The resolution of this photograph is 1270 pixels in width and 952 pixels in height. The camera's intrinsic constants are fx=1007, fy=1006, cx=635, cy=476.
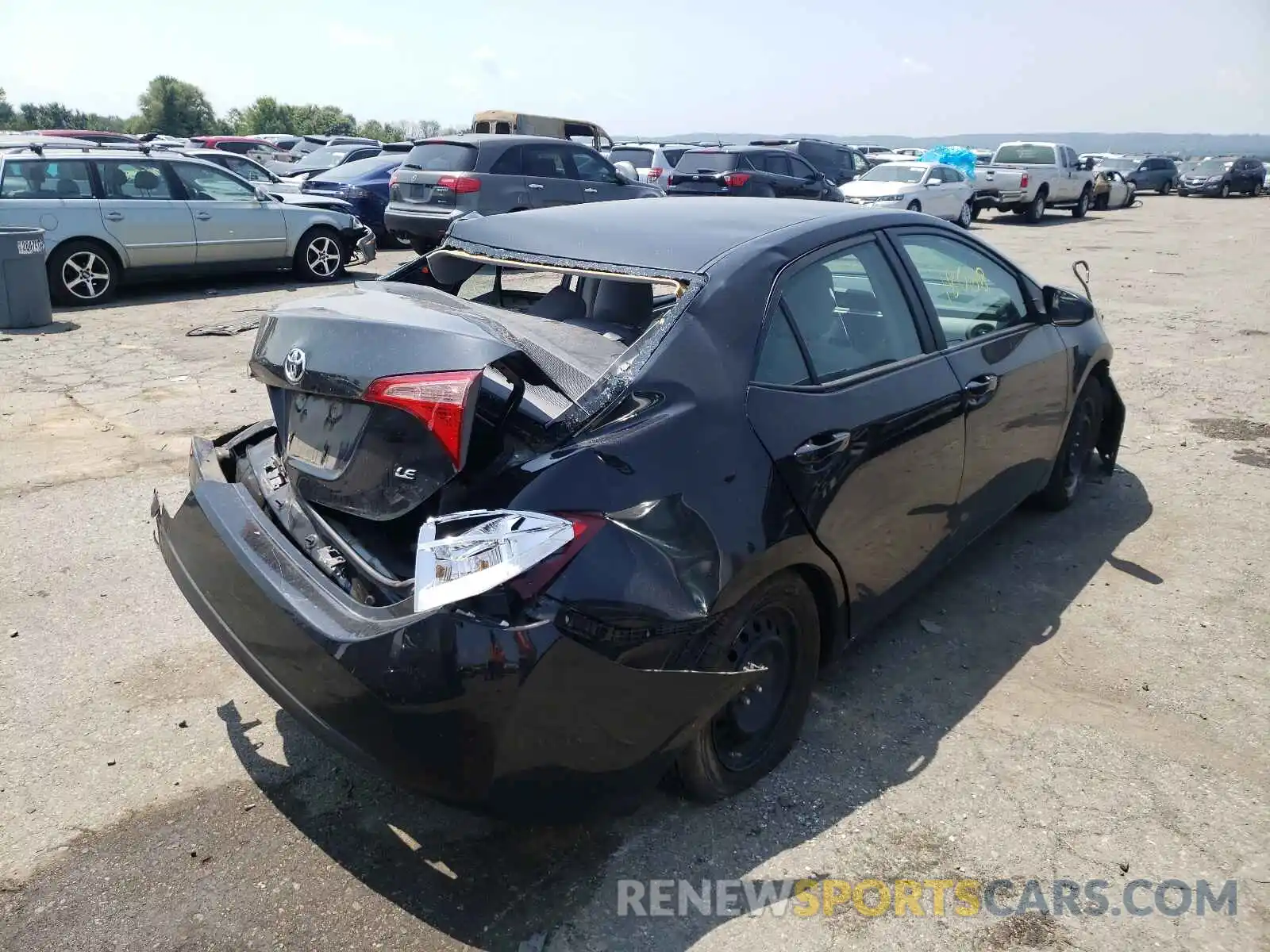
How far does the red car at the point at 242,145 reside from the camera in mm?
28828

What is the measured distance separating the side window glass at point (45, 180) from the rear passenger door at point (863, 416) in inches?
408

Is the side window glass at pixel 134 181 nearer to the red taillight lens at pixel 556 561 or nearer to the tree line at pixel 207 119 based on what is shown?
the red taillight lens at pixel 556 561

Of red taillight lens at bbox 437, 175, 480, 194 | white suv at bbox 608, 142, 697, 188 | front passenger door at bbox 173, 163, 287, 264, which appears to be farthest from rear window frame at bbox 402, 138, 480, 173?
white suv at bbox 608, 142, 697, 188

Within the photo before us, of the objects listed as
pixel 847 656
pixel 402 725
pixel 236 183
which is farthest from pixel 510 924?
pixel 236 183

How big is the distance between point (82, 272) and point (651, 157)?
1370 cm

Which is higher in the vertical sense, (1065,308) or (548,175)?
(548,175)

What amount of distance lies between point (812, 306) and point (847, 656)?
57.6 inches

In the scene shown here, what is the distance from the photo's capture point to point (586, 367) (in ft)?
9.61

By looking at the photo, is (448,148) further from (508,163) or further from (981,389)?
(981,389)

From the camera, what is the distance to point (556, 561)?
2.42 meters

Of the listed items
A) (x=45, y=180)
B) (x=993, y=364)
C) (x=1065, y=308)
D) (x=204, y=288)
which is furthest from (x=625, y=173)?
(x=993, y=364)

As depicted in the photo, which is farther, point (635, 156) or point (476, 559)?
point (635, 156)

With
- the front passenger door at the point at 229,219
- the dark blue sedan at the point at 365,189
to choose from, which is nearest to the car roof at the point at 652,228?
the front passenger door at the point at 229,219

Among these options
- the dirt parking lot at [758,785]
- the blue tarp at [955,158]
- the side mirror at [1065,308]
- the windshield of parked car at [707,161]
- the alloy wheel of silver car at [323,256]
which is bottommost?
the dirt parking lot at [758,785]
